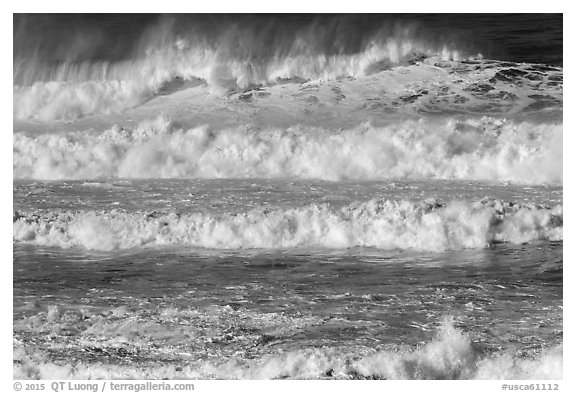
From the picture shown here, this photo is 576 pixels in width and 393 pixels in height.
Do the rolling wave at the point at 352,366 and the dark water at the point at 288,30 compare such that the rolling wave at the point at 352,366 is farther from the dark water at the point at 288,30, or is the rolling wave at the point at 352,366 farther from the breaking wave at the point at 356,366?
the dark water at the point at 288,30

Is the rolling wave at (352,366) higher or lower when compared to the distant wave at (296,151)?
lower

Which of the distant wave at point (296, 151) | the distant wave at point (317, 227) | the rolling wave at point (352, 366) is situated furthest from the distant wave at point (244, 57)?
the rolling wave at point (352, 366)

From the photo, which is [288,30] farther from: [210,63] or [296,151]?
[296,151]

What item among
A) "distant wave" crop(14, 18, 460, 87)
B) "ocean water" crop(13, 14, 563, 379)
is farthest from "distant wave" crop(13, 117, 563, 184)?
"distant wave" crop(14, 18, 460, 87)

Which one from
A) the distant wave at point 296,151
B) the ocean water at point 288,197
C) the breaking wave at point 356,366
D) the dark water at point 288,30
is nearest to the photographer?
the breaking wave at point 356,366

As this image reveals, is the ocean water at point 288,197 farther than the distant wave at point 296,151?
No

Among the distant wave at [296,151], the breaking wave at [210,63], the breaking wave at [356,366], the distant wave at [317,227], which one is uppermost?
the breaking wave at [210,63]

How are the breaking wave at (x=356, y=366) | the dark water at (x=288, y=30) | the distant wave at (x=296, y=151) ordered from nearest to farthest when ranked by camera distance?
the breaking wave at (x=356, y=366) → the dark water at (x=288, y=30) → the distant wave at (x=296, y=151)
